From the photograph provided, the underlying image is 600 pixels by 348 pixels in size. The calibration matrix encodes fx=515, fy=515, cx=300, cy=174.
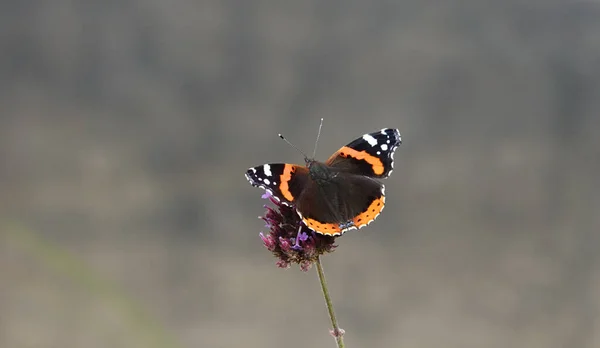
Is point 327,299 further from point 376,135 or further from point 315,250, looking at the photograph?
point 376,135

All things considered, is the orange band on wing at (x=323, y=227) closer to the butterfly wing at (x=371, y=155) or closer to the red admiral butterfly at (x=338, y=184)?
the red admiral butterfly at (x=338, y=184)

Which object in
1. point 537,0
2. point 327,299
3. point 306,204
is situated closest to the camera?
point 327,299

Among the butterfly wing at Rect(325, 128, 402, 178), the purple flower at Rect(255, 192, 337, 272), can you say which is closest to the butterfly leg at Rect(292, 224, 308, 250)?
the purple flower at Rect(255, 192, 337, 272)

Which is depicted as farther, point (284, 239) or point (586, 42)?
point (586, 42)

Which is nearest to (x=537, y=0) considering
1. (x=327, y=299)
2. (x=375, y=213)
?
(x=375, y=213)

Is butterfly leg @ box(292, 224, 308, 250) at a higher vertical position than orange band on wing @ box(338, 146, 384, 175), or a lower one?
lower

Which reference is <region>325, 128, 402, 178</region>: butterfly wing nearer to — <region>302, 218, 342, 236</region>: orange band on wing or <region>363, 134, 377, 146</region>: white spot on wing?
<region>363, 134, 377, 146</region>: white spot on wing
